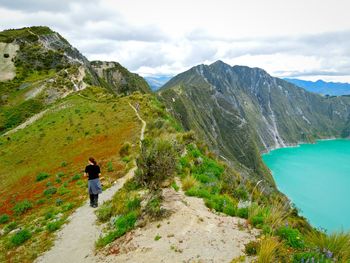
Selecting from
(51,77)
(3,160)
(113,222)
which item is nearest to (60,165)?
(3,160)

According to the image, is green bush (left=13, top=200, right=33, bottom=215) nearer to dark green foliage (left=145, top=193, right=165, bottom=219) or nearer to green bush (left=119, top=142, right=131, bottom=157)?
green bush (left=119, top=142, right=131, bottom=157)

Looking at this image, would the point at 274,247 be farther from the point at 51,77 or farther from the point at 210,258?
the point at 51,77

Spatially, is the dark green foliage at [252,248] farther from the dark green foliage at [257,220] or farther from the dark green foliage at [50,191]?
the dark green foliage at [50,191]

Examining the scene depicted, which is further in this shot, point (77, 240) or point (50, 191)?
point (50, 191)

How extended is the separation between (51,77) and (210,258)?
241 feet

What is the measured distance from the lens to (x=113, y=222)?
45.6 ft

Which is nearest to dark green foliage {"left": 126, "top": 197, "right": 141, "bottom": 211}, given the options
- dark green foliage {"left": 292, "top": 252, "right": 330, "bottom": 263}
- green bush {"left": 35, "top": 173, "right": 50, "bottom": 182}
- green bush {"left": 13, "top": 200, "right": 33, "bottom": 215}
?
dark green foliage {"left": 292, "top": 252, "right": 330, "bottom": 263}

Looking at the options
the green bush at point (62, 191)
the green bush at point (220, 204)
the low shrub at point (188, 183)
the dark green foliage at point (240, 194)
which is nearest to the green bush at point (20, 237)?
the green bush at point (62, 191)

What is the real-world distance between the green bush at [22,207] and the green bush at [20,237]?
4365 mm

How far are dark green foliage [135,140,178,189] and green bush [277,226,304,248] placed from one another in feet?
18.1

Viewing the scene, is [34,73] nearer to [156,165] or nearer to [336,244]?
[156,165]

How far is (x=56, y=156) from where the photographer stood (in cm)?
3209

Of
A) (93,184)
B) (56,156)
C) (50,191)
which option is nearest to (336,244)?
(93,184)

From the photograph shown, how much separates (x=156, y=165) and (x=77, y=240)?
173 inches
